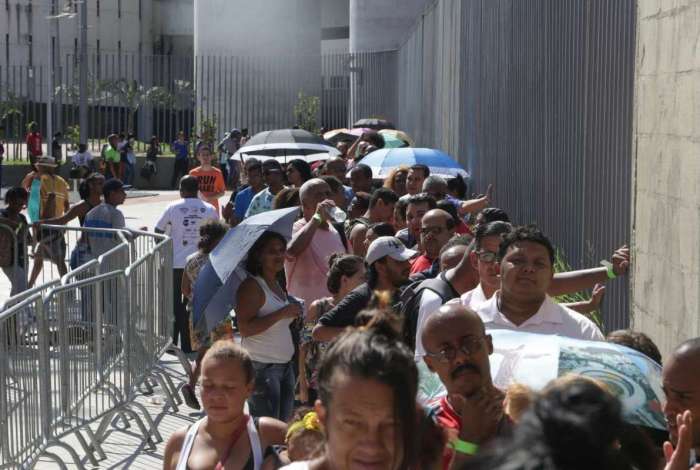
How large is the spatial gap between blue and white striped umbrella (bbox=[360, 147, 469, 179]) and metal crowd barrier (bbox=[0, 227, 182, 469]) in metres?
3.96

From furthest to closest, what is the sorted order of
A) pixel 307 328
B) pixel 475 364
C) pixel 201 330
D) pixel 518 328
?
pixel 307 328
pixel 201 330
pixel 518 328
pixel 475 364

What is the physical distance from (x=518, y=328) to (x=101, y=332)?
15.0 feet

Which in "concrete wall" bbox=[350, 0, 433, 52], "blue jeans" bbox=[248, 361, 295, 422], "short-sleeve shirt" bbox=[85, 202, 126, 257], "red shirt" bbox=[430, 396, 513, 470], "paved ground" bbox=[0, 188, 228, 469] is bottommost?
"paved ground" bbox=[0, 188, 228, 469]

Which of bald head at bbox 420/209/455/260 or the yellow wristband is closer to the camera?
the yellow wristband

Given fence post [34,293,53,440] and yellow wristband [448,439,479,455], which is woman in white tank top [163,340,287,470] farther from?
fence post [34,293,53,440]

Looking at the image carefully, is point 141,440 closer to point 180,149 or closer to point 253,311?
point 253,311

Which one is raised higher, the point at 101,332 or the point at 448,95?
the point at 448,95

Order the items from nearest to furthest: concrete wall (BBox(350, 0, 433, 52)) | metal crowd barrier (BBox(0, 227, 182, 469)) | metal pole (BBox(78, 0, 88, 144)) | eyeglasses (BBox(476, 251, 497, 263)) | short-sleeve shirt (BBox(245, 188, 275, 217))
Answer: eyeglasses (BBox(476, 251, 497, 263)) < metal crowd barrier (BBox(0, 227, 182, 469)) < short-sleeve shirt (BBox(245, 188, 275, 217)) < metal pole (BBox(78, 0, 88, 144)) < concrete wall (BBox(350, 0, 433, 52))

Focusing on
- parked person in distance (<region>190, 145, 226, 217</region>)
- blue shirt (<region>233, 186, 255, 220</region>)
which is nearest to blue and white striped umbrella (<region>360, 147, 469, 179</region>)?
blue shirt (<region>233, 186, 255, 220</region>)

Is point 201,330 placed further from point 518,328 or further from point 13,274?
point 13,274

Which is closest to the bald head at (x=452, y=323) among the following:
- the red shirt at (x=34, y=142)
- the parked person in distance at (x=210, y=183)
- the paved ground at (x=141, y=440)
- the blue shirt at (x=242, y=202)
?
the paved ground at (x=141, y=440)

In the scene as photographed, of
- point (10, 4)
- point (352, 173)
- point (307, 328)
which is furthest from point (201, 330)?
point (10, 4)

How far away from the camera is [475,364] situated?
4.10 metres

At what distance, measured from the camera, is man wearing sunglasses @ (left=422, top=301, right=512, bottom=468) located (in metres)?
3.90
